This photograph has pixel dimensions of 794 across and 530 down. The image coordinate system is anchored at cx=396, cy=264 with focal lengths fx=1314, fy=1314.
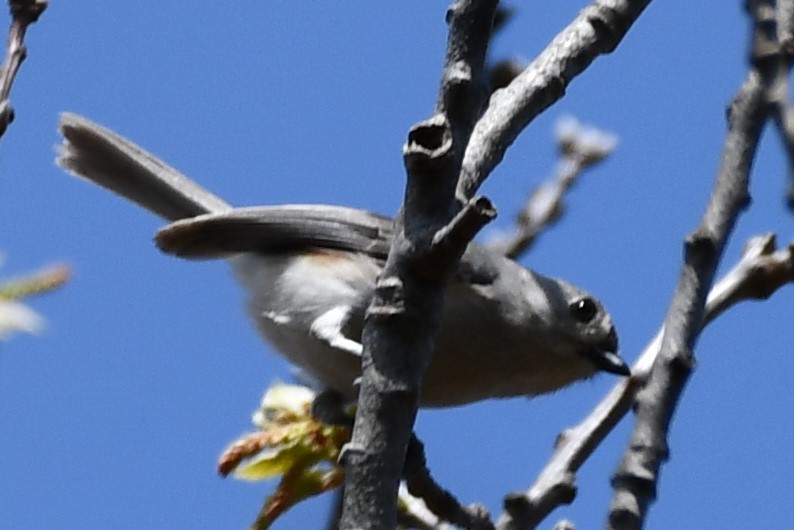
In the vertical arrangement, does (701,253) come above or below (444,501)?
above

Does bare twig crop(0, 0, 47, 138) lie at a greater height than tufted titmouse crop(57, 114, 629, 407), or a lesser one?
lesser

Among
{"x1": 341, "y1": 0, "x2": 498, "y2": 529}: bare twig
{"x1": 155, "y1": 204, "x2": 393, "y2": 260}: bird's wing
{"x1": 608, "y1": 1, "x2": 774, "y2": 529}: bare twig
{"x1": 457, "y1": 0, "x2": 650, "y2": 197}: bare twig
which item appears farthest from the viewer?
{"x1": 155, "y1": 204, "x2": 393, "y2": 260}: bird's wing

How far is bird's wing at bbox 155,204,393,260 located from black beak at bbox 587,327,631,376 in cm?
93

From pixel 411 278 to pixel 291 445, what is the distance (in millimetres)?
1406

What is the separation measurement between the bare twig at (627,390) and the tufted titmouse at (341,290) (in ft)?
4.74

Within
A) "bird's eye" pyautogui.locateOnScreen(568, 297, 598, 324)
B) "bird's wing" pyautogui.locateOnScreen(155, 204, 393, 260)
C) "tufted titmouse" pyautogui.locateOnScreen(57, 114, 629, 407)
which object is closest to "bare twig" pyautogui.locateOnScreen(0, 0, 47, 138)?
"tufted titmouse" pyautogui.locateOnScreen(57, 114, 629, 407)

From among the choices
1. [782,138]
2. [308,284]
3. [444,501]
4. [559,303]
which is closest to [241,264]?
[308,284]

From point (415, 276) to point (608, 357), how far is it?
2.98 meters

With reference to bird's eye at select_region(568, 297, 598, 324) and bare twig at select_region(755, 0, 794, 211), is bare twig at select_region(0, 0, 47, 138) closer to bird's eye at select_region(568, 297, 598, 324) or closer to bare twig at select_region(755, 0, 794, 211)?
bare twig at select_region(755, 0, 794, 211)

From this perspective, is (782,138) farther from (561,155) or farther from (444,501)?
(561,155)

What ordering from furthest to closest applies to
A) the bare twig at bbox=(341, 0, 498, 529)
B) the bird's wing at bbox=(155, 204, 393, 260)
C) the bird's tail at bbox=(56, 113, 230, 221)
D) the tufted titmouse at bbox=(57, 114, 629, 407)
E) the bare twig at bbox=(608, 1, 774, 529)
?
the bird's tail at bbox=(56, 113, 230, 221)
the bird's wing at bbox=(155, 204, 393, 260)
the tufted titmouse at bbox=(57, 114, 629, 407)
the bare twig at bbox=(608, 1, 774, 529)
the bare twig at bbox=(341, 0, 498, 529)

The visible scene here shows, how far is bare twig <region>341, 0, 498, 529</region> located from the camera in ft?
6.77

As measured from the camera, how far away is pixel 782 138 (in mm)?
1782

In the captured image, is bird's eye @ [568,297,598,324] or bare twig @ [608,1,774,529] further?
bird's eye @ [568,297,598,324]
